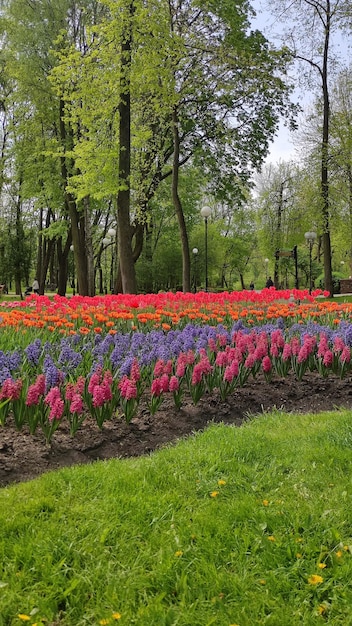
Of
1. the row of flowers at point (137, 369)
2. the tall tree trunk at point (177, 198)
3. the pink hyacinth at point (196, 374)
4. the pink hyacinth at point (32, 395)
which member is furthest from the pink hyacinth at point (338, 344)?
the tall tree trunk at point (177, 198)

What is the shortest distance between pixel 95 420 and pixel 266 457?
4.61 ft

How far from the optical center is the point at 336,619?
200 cm

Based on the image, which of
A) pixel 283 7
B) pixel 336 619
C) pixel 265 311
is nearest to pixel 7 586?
pixel 336 619

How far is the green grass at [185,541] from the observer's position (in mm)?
2047

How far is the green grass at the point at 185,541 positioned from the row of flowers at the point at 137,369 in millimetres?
585

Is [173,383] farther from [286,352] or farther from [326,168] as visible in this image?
[326,168]

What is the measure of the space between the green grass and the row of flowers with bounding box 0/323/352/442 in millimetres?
585

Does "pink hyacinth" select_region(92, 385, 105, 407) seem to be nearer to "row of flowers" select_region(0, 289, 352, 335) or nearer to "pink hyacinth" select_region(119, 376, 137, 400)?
"pink hyacinth" select_region(119, 376, 137, 400)

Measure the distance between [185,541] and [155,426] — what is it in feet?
5.87

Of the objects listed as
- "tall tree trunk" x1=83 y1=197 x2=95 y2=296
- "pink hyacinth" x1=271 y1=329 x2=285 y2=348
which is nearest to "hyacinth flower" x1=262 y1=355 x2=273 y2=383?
"pink hyacinth" x1=271 y1=329 x2=285 y2=348

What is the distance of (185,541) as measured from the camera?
8.10 feet

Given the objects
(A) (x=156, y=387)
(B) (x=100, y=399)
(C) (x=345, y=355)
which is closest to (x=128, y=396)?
(B) (x=100, y=399)

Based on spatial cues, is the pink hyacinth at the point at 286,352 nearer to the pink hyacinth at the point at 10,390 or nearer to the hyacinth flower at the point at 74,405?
the hyacinth flower at the point at 74,405

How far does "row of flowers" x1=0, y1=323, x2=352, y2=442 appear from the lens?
3684 millimetres
